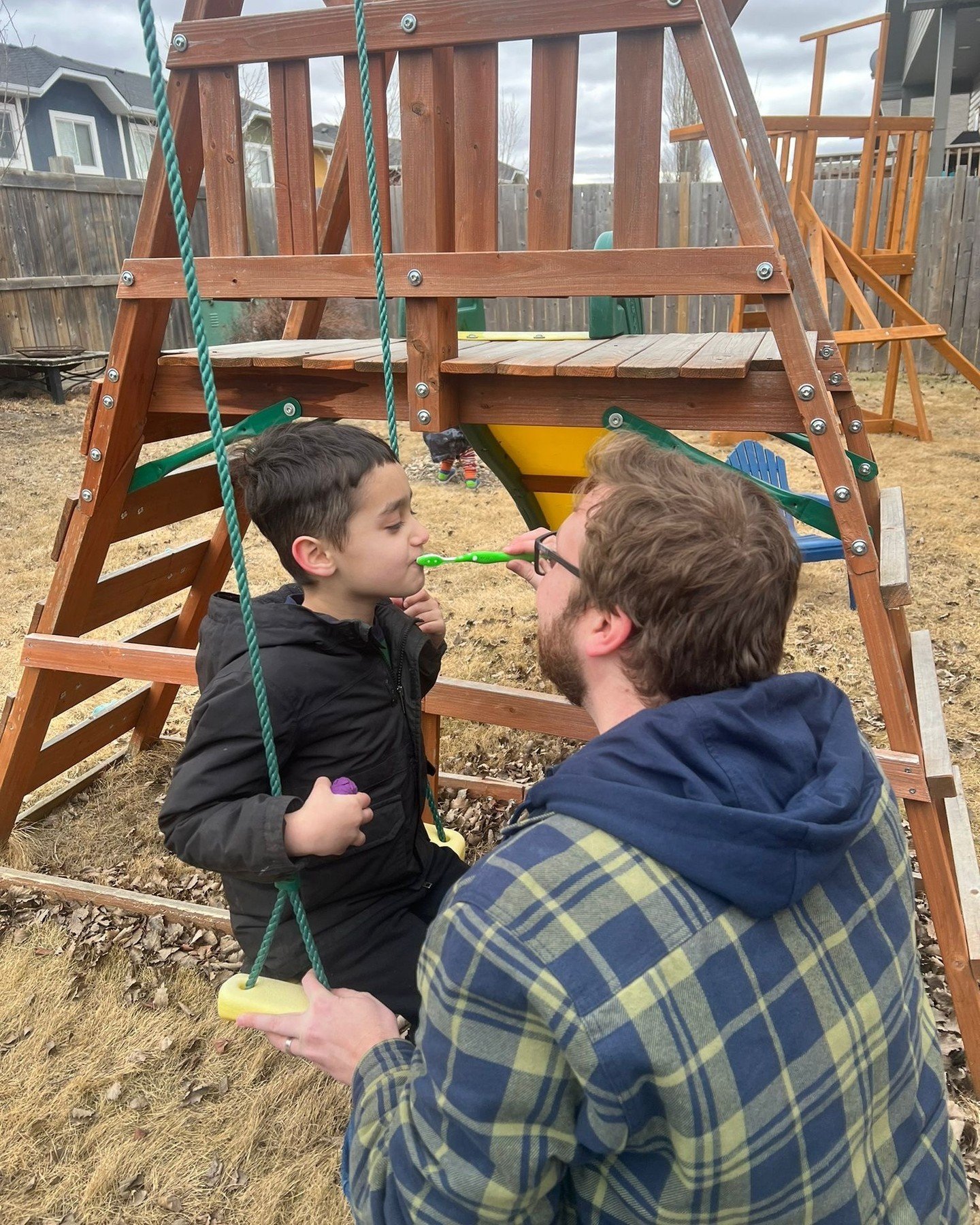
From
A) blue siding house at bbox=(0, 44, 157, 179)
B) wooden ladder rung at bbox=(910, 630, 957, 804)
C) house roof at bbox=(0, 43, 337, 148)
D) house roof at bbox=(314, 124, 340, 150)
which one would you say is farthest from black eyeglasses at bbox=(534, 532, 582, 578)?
house roof at bbox=(314, 124, 340, 150)

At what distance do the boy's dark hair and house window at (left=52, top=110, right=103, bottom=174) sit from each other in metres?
30.4

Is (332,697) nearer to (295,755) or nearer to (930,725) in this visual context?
(295,755)

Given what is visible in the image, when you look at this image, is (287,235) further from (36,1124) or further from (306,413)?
(36,1124)

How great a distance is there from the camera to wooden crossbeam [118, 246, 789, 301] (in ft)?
6.62

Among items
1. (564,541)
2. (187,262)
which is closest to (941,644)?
(564,541)

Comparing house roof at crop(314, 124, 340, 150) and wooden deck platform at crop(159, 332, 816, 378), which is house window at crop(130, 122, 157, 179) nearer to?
house roof at crop(314, 124, 340, 150)

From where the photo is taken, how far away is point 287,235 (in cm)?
245

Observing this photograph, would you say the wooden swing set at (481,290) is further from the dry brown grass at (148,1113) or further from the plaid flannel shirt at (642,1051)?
the plaid flannel shirt at (642,1051)

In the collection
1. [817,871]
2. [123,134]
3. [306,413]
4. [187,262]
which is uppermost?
[123,134]

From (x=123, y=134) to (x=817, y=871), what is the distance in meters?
34.6

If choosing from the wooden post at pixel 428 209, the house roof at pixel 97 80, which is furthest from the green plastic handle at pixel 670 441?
the house roof at pixel 97 80

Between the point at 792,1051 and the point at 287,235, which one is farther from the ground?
the point at 287,235

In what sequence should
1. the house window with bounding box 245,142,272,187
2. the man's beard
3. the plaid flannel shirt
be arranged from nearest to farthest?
the plaid flannel shirt, the man's beard, the house window with bounding box 245,142,272,187

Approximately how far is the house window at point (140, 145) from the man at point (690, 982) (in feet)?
109
